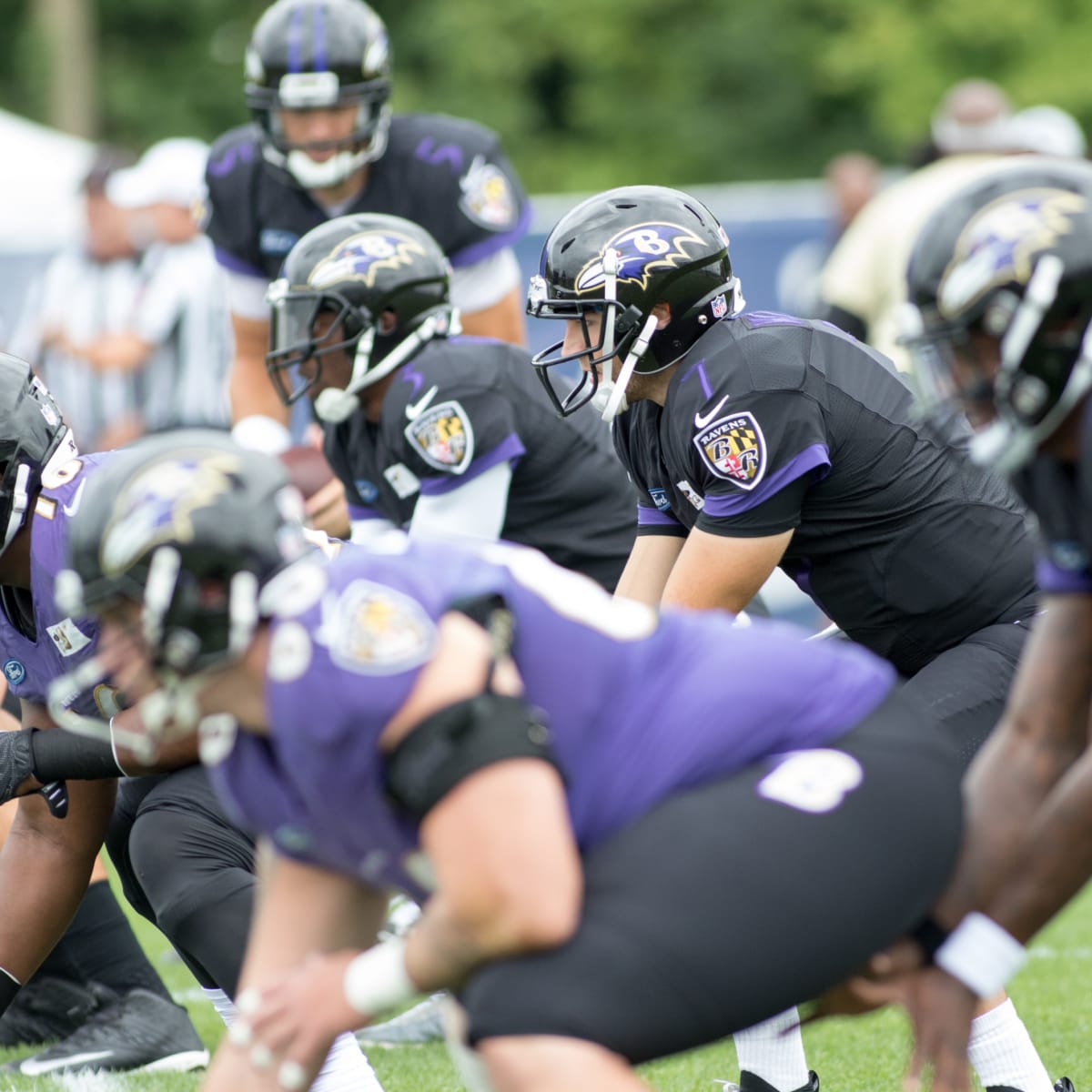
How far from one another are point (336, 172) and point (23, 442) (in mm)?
2371

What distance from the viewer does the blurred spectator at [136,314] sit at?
30.8ft

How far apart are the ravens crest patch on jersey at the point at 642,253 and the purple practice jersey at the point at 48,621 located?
1071 mm

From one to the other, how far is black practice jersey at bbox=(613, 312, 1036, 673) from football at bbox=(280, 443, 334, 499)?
Answer: 136 cm

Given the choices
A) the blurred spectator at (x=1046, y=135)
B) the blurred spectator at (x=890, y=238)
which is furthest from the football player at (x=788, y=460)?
the blurred spectator at (x=1046, y=135)

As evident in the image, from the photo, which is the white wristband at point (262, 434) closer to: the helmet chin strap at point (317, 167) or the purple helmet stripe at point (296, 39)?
the helmet chin strap at point (317, 167)

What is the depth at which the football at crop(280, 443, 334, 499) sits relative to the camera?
18.0 feet

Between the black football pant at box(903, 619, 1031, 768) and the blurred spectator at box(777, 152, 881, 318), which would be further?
the blurred spectator at box(777, 152, 881, 318)

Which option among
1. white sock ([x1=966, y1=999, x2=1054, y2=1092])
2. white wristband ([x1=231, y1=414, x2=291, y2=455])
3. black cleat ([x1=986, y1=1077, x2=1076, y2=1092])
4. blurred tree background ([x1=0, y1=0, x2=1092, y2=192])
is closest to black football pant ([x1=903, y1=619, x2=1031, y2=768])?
white sock ([x1=966, y1=999, x2=1054, y2=1092])

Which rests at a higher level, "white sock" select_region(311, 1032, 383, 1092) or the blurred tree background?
"white sock" select_region(311, 1032, 383, 1092)

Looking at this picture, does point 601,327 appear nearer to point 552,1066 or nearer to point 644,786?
point 644,786

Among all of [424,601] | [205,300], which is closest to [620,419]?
Answer: [424,601]

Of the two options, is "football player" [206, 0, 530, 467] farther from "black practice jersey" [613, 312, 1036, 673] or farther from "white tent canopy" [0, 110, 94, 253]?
"white tent canopy" [0, 110, 94, 253]

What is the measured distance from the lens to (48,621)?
387 centimetres

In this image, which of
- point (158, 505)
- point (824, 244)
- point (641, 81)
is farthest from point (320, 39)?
point (641, 81)
